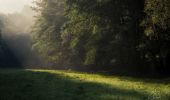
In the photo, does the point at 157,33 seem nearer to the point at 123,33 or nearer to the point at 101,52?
the point at 123,33

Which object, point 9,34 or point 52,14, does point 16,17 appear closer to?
point 9,34

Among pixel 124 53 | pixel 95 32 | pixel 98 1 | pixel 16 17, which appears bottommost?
pixel 124 53

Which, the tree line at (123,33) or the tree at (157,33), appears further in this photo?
the tree line at (123,33)

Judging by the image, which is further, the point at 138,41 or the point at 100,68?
the point at 100,68

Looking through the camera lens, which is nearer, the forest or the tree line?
the forest

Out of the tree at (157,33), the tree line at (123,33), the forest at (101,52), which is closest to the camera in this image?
the forest at (101,52)

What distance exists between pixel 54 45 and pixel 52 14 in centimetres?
643

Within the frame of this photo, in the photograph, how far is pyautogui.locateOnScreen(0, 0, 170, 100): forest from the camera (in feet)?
70.7

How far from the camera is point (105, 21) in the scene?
42.8 metres

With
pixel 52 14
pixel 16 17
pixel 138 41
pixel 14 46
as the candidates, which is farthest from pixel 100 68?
pixel 16 17

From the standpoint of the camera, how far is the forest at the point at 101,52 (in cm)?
2155

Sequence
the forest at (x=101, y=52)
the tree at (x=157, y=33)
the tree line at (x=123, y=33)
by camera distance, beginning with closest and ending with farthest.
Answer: the forest at (x=101, y=52) → the tree at (x=157, y=33) → the tree line at (x=123, y=33)

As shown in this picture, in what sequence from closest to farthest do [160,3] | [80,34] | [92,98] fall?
[92,98]
[160,3]
[80,34]

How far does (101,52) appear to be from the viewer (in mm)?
47344
